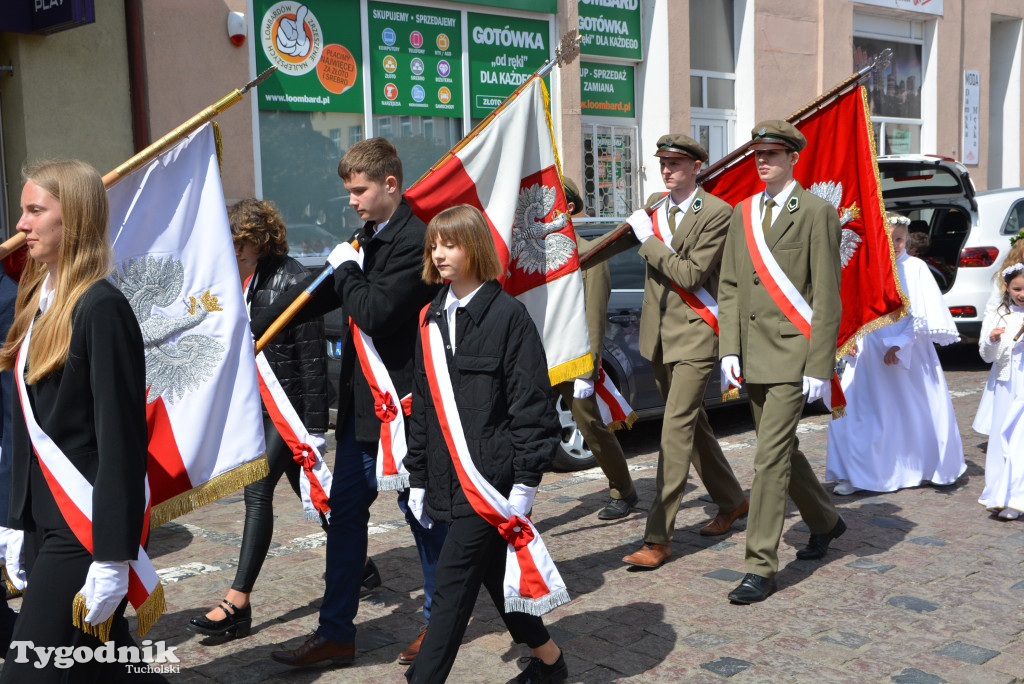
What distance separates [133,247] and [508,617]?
71.2 inches

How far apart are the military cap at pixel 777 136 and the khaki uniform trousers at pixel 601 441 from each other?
1.97 m

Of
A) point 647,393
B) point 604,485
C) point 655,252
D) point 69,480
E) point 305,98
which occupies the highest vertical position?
point 305,98

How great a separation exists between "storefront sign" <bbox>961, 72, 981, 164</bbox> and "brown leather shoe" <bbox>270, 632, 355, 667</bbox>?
1960 centimetres

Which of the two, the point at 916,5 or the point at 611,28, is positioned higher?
the point at 916,5

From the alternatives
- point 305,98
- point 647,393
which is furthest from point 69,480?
point 305,98

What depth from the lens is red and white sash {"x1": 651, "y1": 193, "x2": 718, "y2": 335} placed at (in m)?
5.59

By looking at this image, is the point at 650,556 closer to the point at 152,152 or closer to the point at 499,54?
the point at 152,152

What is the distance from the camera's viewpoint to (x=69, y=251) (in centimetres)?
286

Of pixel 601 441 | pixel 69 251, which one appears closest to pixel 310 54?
pixel 601 441

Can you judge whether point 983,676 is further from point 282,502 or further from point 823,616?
point 282,502

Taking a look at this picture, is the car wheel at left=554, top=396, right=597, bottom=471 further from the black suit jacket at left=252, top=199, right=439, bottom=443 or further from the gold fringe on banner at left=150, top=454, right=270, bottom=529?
the gold fringe on banner at left=150, top=454, right=270, bottom=529

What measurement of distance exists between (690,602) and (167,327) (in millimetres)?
2592

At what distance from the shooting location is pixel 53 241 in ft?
9.48

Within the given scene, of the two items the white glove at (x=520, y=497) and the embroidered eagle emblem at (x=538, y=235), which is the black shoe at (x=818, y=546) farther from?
the white glove at (x=520, y=497)
